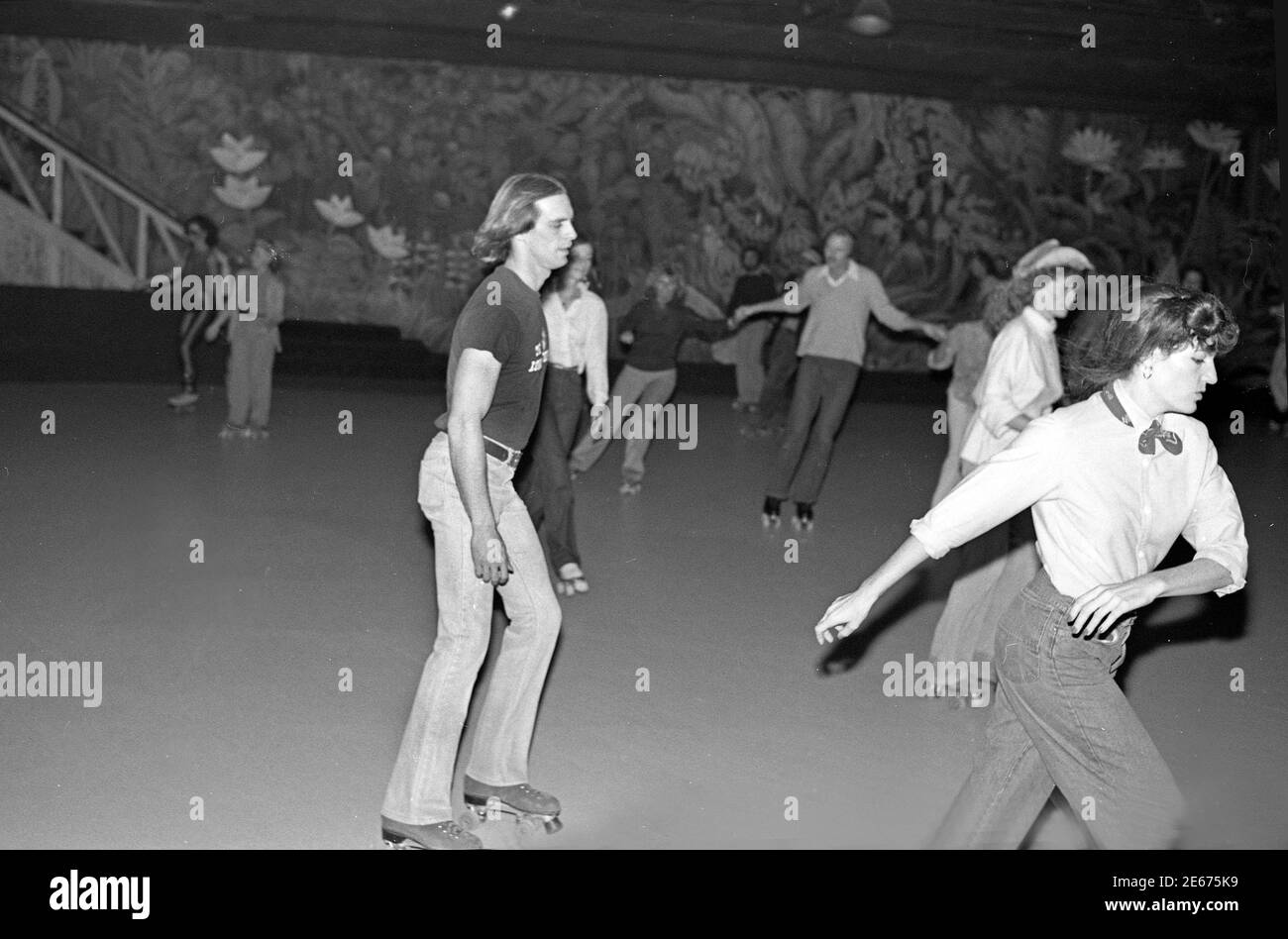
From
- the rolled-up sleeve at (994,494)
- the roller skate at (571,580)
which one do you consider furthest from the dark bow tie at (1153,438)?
the roller skate at (571,580)

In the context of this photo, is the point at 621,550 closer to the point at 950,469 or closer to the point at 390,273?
the point at 950,469

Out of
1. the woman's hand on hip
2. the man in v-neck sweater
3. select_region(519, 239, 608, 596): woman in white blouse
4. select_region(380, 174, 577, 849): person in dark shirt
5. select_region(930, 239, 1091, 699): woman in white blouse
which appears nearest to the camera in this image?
the woman's hand on hip

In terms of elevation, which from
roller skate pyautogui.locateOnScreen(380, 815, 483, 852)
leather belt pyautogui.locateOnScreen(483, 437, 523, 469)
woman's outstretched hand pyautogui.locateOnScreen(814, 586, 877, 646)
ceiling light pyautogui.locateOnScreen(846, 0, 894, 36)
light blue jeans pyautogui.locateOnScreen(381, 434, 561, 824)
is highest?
ceiling light pyautogui.locateOnScreen(846, 0, 894, 36)

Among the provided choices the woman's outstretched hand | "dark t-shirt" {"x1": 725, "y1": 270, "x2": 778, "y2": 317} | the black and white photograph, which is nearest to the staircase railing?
the black and white photograph

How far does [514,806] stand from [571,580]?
2.52 metres

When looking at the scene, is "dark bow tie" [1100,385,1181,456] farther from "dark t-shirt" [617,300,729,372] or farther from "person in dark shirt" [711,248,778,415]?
"person in dark shirt" [711,248,778,415]

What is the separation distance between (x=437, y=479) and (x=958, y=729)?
209 centimetres

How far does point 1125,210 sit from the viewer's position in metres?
17.5

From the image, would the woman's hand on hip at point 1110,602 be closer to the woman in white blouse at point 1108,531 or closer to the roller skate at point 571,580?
the woman in white blouse at point 1108,531

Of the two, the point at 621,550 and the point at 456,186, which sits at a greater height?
the point at 456,186

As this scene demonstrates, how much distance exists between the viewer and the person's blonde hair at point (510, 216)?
3373 millimetres

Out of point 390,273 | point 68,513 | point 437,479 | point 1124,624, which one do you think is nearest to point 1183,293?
point 1124,624

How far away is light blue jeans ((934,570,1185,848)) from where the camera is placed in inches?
102

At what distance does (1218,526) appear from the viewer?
2.70 m
